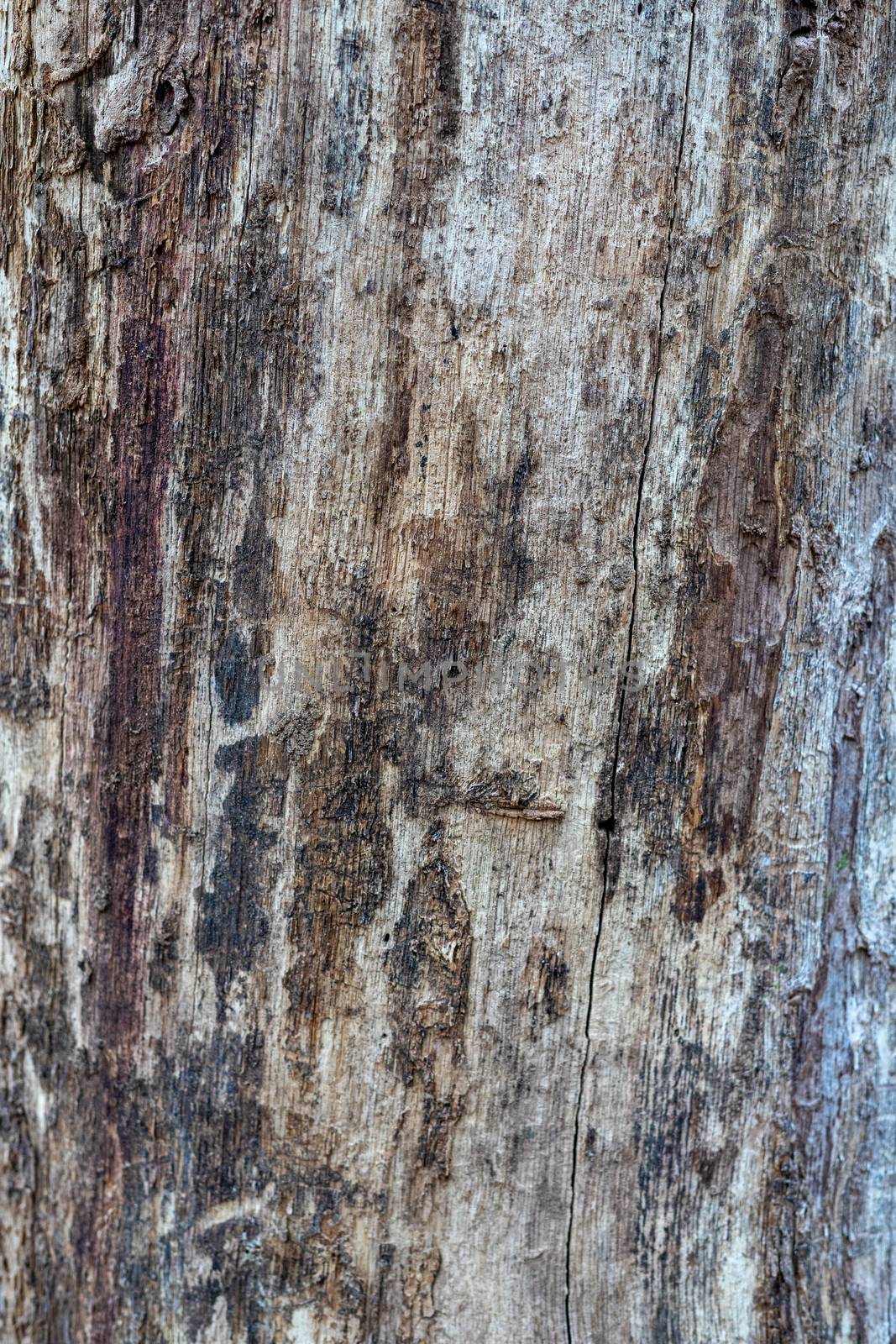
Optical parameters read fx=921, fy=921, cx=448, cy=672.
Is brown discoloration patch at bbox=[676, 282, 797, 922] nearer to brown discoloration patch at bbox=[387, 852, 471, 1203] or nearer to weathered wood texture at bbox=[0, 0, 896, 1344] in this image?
weathered wood texture at bbox=[0, 0, 896, 1344]

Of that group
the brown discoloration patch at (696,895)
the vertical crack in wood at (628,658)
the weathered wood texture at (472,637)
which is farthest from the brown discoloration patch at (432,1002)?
the brown discoloration patch at (696,895)

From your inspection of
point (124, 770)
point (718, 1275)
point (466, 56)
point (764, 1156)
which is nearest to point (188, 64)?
point (466, 56)

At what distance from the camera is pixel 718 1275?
4.88 ft

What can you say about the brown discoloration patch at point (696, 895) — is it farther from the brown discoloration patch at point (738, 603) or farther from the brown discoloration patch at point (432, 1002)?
the brown discoloration patch at point (432, 1002)

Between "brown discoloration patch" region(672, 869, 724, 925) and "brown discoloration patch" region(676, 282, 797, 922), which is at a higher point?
"brown discoloration patch" region(676, 282, 797, 922)

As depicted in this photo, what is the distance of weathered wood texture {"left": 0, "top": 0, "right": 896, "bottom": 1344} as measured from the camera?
4.41 feet

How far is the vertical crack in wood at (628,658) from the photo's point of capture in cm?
133

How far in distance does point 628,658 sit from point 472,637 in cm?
24

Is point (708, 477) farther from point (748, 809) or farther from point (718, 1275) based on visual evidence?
point (718, 1275)

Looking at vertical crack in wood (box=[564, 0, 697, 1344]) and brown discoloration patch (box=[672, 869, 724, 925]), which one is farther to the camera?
brown discoloration patch (box=[672, 869, 724, 925])

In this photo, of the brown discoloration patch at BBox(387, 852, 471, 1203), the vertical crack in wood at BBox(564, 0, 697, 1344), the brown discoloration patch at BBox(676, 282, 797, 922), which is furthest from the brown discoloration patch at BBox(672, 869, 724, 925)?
the brown discoloration patch at BBox(387, 852, 471, 1203)

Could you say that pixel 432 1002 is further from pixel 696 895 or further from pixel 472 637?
pixel 472 637

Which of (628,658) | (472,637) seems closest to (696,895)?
(628,658)

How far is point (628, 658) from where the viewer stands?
1.41 m
